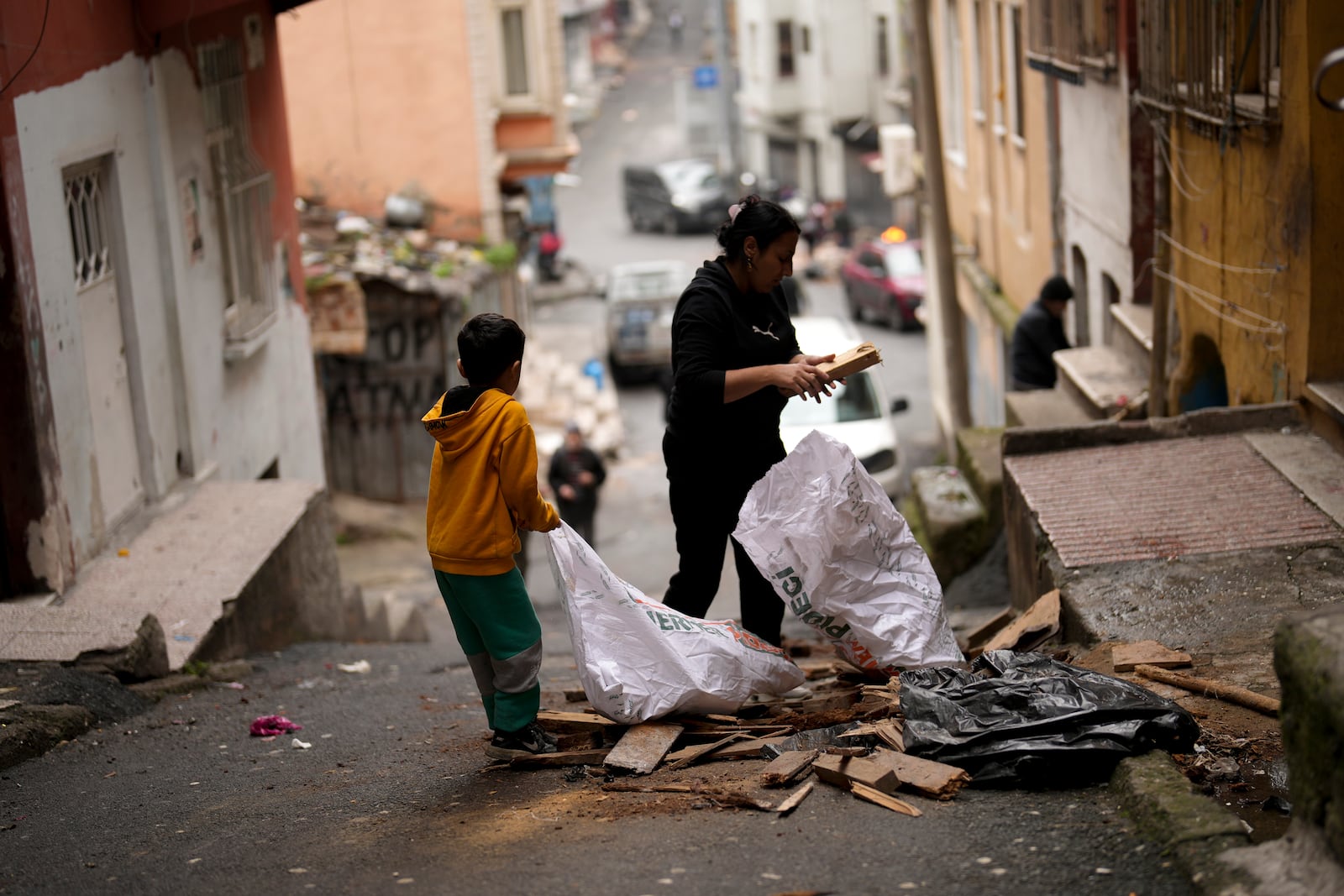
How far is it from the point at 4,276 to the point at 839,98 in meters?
38.2

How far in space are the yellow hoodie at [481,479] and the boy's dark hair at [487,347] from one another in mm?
57

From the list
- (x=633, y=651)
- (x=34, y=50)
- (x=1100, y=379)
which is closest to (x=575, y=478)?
(x=1100, y=379)

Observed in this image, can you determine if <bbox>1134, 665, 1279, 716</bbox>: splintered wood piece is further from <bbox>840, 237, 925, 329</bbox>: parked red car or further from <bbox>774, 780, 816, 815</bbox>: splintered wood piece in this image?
<bbox>840, 237, 925, 329</bbox>: parked red car

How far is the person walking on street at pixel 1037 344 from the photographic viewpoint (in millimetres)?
11922

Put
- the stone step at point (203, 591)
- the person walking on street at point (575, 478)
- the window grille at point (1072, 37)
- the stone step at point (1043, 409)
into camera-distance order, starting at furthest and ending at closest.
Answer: the person walking on street at point (575, 478) → the window grille at point (1072, 37) → the stone step at point (1043, 409) → the stone step at point (203, 591)

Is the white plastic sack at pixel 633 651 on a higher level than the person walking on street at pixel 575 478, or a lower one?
higher

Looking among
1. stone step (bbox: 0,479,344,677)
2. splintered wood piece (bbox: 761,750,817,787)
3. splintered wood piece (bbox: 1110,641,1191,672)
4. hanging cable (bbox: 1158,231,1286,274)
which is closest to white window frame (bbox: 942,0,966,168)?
hanging cable (bbox: 1158,231,1286,274)

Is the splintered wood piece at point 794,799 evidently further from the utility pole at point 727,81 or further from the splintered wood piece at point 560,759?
Result: the utility pole at point 727,81

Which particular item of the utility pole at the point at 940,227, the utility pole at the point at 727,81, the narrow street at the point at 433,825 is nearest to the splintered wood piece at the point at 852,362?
the narrow street at the point at 433,825

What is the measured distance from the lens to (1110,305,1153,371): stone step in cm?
1026

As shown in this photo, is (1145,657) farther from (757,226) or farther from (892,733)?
(757,226)

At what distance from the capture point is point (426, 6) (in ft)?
67.5

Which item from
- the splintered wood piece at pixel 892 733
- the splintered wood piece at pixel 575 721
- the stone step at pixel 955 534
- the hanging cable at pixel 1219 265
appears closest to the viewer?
the splintered wood piece at pixel 892 733

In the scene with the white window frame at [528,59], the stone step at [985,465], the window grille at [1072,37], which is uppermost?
the white window frame at [528,59]
